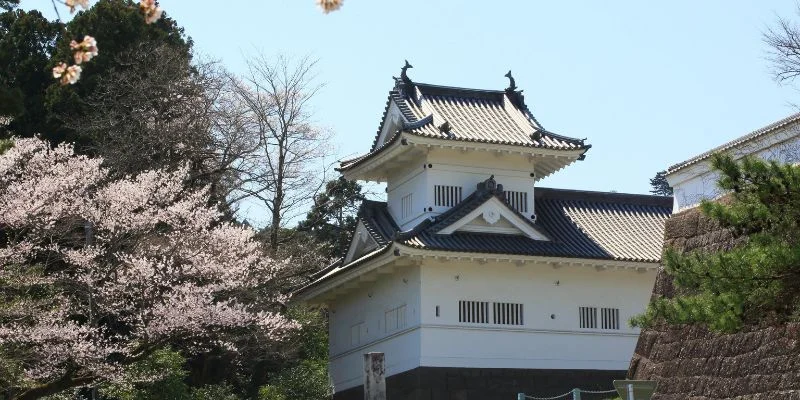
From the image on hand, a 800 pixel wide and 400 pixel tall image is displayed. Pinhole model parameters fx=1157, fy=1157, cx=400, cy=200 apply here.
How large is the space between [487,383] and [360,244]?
457 centimetres

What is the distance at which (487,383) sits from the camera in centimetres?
2292

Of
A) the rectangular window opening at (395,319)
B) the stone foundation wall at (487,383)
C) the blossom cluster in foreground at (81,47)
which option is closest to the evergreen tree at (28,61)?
the rectangular window opening at (395,319)

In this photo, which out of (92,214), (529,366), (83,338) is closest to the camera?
(83,338)

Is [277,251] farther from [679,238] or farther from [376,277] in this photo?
[679,238]

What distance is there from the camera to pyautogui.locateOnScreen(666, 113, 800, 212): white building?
1316 cm

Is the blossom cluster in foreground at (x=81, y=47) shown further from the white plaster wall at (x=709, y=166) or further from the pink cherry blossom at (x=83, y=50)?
the white plaster wall at (x=709, y=166)

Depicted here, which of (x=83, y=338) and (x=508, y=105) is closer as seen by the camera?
(x=83, y=338)

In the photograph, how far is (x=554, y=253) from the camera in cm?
2359

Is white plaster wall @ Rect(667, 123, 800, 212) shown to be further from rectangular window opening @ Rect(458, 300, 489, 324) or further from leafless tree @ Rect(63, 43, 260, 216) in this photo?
leafless tree @ Rect(63, 43, 260, 216)

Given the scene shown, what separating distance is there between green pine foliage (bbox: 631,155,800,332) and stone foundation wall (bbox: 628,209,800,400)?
132 inches

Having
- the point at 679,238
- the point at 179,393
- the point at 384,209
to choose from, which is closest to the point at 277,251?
the point at 384,209

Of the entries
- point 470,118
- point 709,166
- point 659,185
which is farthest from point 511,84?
point 659,185

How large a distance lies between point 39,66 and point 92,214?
1126cm

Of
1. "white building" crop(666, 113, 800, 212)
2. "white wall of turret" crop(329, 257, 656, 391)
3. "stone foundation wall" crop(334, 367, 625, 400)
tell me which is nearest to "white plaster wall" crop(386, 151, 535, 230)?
"white wall of turret" crop(329, 257, 656, 391)
